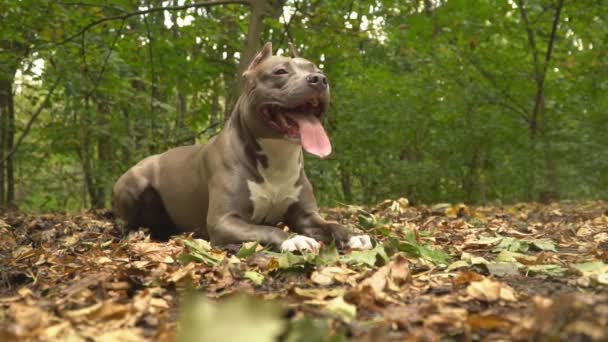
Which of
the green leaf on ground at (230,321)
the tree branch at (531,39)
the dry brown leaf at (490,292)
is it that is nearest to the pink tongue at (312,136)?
the dry brown leaf at (490,292)

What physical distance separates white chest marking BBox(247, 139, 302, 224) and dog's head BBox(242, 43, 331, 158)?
0.11 metres

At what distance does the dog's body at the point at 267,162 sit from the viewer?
13.2ft

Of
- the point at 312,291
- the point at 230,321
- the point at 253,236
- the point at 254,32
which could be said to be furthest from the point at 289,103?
the point at 254,32

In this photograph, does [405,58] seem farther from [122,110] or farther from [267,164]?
[267,164]

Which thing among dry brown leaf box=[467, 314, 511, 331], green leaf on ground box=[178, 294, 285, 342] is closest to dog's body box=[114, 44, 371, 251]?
dry brown leaf box=[467, 314, 511, 331]

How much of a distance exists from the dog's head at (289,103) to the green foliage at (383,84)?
10.4 ft

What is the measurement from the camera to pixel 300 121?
4.14 metres

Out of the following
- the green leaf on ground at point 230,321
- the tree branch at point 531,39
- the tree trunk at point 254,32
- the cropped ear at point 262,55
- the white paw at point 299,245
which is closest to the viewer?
the green leaf on ground at point 230,321

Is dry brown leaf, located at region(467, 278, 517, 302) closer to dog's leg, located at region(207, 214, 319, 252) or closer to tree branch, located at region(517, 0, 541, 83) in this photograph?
dog's leg, located at region(207, 214, 319, 252)

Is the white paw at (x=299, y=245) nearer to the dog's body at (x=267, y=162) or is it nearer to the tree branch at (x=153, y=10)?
the dog's body at (x=267, y=162)


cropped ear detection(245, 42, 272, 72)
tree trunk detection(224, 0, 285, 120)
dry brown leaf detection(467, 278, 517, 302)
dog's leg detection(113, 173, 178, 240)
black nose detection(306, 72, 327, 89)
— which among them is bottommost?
dog's leg detection(113, 173, 178, 240)

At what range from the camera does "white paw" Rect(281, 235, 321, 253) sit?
346 centimetres

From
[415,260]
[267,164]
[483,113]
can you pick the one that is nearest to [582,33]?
[483,113]

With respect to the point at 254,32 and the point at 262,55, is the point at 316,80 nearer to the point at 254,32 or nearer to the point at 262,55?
the point at 262,55
